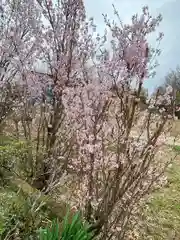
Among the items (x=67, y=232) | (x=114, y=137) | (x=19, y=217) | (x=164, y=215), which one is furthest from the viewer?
(x=164, y=215)

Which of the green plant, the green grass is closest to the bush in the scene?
the green plant

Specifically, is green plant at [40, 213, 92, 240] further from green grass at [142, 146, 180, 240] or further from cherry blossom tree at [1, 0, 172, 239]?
green grass at [142, 146, 180, 240]

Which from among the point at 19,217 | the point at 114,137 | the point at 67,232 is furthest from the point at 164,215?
the point at 67,232

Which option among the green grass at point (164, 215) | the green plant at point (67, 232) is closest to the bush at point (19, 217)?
the green plant at point (67, 232)

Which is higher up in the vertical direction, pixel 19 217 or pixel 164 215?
pixel 19 217

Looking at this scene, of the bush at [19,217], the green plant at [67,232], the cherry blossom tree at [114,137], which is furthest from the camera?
the cherry blossom tree at [114,137]

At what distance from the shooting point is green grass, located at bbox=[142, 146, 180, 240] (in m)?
6.54

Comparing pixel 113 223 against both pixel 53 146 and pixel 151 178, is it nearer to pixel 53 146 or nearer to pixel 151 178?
pixel 151 178

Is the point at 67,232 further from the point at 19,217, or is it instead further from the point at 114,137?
the point at 114,137

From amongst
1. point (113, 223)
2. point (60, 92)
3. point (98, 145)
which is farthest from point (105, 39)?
A: point (113, 223)

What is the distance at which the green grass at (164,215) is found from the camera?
6.54 metres

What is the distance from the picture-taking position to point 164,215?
7.36 meters

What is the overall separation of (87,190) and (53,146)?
2146 millimetres

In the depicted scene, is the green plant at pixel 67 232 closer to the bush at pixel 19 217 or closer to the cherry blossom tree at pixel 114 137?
the bush at pixel 19 217
